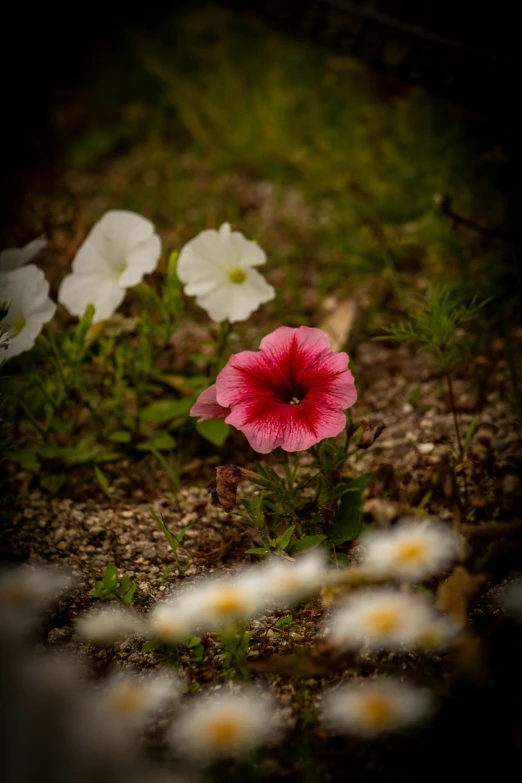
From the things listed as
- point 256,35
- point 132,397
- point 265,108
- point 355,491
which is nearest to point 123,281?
point 132,397

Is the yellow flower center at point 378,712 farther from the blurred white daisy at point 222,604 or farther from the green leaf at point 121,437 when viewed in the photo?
the green leaf at point 121,437

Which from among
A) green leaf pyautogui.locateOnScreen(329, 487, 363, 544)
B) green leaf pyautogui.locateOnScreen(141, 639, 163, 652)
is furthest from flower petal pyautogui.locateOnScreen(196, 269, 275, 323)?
green leaf pyautogui.locateOnScreen(141, 639, 163, 652)

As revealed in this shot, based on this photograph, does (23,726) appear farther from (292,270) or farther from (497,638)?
(292,270)

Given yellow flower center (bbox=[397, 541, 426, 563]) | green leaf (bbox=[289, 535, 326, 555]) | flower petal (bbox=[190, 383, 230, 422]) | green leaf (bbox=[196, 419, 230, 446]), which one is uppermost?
yellow flower center (bbox=[397, 541, 426, 563])

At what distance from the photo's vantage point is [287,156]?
8.92 ft

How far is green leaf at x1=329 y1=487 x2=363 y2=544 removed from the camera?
4.29 feet

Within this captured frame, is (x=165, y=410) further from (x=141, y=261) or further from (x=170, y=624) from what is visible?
(x=170, y=624)

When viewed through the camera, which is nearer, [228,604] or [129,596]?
[228,604]

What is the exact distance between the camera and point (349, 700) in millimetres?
930

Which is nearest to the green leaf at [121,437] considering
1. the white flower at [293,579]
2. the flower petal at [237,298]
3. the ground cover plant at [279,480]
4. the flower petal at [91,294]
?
the ground cover plant at [279,480]

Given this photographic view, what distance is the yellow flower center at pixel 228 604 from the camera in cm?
99

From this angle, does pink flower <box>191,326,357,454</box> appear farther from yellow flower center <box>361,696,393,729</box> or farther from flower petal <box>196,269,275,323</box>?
yellow flower center <box>361,696,393,729</box>

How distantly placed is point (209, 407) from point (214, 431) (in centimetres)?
31

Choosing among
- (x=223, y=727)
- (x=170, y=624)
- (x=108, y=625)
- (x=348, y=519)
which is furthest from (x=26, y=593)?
(x=348, y=519)
